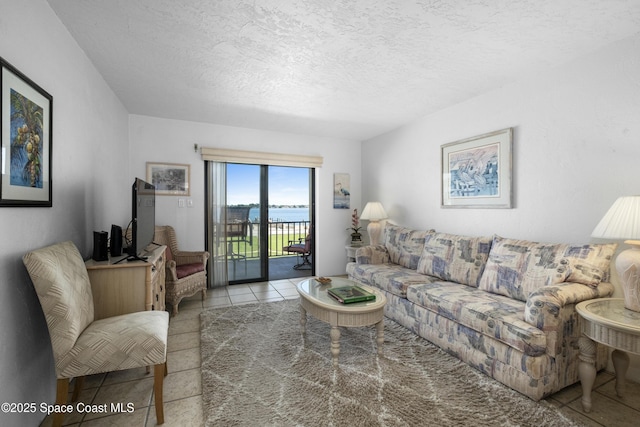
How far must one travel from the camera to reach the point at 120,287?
202cm

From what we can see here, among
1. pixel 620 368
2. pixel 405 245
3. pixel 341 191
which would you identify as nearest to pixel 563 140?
pixel 620 368

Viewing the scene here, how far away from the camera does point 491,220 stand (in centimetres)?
311

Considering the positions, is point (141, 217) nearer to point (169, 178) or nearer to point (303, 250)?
point (169, 178)

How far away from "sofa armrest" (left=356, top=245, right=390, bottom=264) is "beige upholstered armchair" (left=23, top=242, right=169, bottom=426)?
258cm

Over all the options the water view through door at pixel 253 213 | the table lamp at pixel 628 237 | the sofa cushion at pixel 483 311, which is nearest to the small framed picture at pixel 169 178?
the water view through door at pixel 253 213

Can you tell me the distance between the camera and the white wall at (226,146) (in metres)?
4.01

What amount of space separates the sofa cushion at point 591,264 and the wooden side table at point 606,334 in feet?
0.56

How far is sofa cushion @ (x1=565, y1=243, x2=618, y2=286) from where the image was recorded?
6.68ft

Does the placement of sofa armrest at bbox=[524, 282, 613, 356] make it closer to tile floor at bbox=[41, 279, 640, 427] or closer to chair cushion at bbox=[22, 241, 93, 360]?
tile floor at bbox=[41, 279, 640, 427]

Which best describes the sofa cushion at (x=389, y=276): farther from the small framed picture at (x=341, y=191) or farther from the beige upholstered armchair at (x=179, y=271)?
the beige upholstered armchair at (x=179, y=271)

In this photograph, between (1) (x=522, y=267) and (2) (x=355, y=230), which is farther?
(2) (x=355, y=230)

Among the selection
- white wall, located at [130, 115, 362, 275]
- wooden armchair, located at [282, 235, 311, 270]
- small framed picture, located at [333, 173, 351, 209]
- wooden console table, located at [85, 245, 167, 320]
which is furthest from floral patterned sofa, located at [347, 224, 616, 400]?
wooden console table, located at [85, 245, 167, 320]

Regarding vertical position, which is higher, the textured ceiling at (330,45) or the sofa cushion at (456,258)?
the textured ceiling at (330,45)

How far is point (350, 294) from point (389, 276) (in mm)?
961
